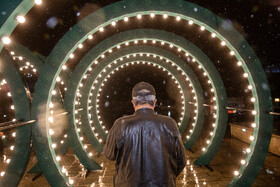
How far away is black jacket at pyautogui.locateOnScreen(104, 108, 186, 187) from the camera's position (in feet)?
6.93

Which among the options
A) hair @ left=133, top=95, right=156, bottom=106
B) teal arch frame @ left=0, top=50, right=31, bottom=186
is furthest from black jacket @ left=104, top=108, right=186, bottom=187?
teal arch frame @ left=0, top=50, right=31, bottom=186

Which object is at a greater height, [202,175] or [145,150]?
[145,150]

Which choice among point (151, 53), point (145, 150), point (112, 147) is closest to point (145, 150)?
point (145, 150)

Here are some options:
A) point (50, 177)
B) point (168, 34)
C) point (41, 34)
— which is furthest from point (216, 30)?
point (41, 34)

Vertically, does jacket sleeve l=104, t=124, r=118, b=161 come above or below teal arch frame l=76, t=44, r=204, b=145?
below

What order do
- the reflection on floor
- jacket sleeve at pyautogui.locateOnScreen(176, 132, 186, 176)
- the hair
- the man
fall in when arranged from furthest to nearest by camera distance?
the reflection on floor, the hair, jacket sleeve at pyautogui.locateOnScreen(176, 132, 186, 176), the man

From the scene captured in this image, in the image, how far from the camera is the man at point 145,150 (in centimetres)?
211

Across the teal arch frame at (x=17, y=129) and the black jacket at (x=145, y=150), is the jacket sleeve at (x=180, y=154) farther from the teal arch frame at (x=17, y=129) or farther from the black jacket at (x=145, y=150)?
the teal arch frame at (x=17, y=129)

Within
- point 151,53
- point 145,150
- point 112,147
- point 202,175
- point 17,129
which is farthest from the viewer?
point 151,53

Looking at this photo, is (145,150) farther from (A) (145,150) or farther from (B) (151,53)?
(B) (151,53)

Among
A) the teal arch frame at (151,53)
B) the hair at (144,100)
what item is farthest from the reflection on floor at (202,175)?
the hair at (144,100)

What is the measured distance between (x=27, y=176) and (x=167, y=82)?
89.6ft

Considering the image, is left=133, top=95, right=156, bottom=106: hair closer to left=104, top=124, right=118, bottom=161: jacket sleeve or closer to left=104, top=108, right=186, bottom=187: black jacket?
left=104, top=108, right=186, bottom=187: black jacket

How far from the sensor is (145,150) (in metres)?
2.15
